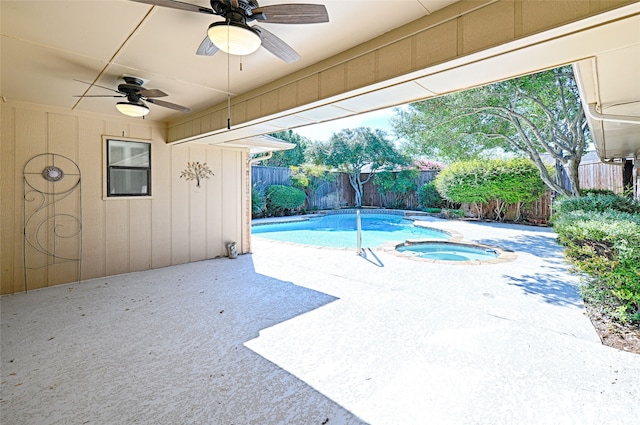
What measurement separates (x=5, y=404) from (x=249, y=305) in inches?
81.7

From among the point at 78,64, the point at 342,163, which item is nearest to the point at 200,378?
the point at 78,64

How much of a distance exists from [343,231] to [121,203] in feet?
24.8

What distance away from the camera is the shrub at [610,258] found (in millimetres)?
2559

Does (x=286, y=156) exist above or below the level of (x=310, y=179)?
above

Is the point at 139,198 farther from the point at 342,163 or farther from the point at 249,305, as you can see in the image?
the point at 342,163

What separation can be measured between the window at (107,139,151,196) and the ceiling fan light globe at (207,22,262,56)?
411 centimetres

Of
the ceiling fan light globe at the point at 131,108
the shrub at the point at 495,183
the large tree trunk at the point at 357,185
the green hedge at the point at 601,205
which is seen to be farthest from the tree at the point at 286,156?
the ceiling fan light globe at the point at 131,108

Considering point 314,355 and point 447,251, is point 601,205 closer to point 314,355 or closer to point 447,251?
point 447,251

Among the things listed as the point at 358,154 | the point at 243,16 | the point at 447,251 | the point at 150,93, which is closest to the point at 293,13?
the point at 243,16

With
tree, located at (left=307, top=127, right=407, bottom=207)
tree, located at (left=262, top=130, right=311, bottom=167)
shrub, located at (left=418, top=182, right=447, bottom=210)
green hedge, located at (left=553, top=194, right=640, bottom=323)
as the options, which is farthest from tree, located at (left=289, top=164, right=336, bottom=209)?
green hedge, located at (left=553, top=194, right=640, bottom=323)

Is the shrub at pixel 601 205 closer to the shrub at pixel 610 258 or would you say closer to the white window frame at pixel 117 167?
the shrub at pixel 610 258

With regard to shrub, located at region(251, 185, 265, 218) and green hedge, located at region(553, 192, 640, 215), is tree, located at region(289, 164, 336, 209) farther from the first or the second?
green hedge, located at region(553, 192, 640, 215)

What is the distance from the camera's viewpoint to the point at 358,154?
55.8 feet

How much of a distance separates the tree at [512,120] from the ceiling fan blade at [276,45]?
613 cm
